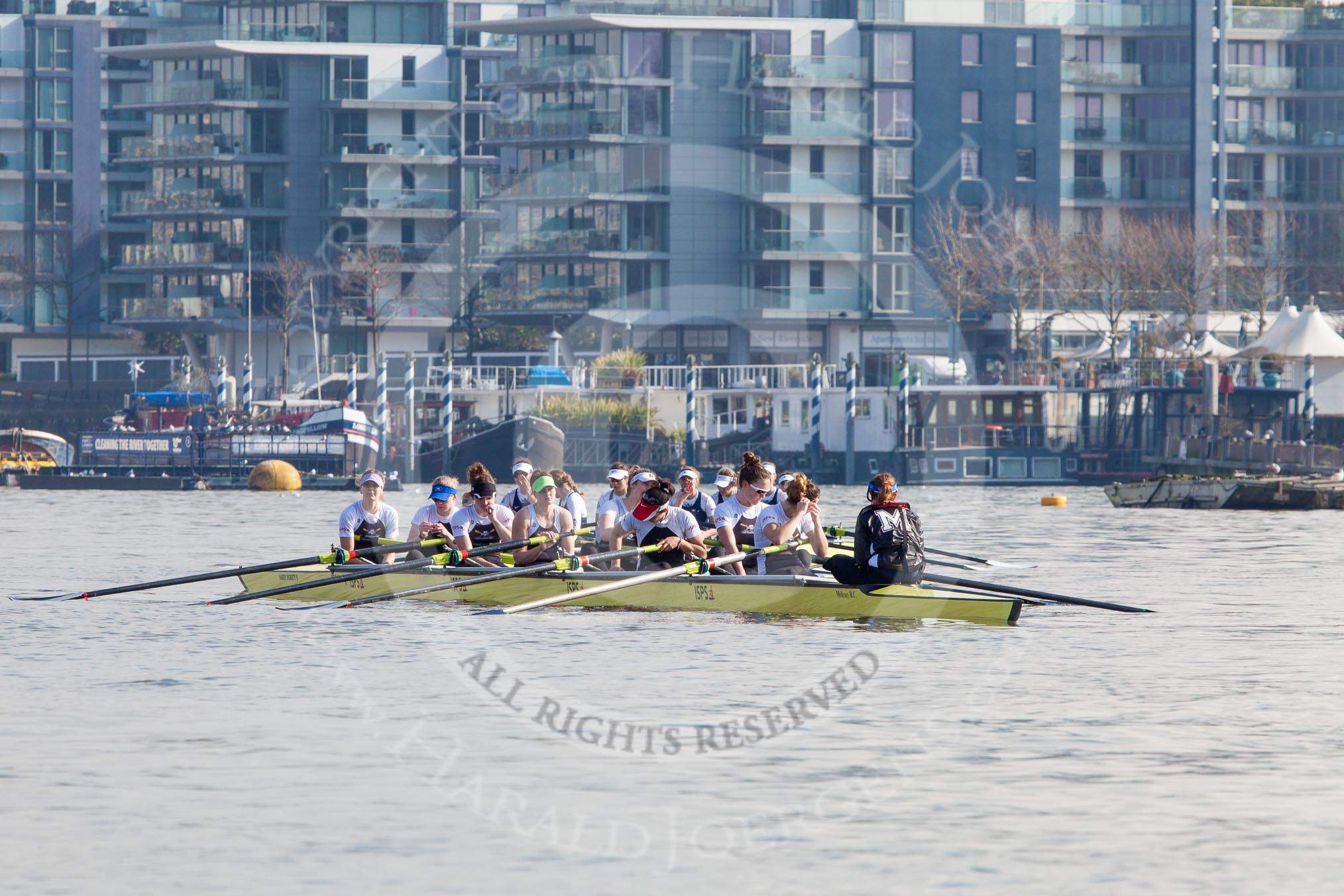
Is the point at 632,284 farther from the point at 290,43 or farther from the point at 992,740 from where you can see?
the point at 992,740

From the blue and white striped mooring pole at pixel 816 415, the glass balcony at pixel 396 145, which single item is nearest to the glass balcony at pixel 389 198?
the glass balcony at pixel 396 145

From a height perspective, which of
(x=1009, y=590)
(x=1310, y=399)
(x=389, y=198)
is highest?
(x=389, y=198)

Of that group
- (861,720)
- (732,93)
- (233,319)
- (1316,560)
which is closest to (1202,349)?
(732,93)

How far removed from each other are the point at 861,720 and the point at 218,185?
90368 mm

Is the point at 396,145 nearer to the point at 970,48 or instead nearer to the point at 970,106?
the point at 970,106

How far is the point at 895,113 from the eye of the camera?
9688cm

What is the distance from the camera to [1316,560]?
36.5 metres

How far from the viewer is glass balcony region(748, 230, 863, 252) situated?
9481 cm

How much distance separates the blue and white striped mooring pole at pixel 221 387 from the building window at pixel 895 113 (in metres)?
32.9

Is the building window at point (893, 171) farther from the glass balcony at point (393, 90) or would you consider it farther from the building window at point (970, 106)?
the glass balcony at point (393, 90)

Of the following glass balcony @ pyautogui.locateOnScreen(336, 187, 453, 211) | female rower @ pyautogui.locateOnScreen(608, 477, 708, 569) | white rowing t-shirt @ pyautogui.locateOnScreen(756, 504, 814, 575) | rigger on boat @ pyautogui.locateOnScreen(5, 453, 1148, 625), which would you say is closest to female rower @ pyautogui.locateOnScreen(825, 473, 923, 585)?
rigger on boat @ pyautogui.locateOnScreen(5, 453, 1148, 625)

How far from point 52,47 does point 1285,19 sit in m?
65.9

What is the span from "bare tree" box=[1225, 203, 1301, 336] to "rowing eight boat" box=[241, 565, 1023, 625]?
6796cm

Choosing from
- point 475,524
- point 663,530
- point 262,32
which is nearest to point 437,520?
point 475,524
